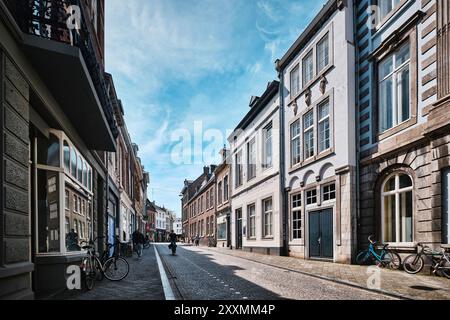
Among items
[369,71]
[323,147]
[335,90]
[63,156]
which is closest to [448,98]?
[369,71]

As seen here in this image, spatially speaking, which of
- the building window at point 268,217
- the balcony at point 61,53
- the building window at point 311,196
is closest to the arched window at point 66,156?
the balcony at point 61,53

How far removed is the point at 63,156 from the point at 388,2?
1158 cm

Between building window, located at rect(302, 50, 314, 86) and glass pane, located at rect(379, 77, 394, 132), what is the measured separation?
5.10 m

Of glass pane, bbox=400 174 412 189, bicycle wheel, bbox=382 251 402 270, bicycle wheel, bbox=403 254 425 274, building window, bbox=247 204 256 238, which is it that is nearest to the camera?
bicycle wheel, bbox=403 254 425 274

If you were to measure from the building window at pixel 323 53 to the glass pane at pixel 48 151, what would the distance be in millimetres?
11785

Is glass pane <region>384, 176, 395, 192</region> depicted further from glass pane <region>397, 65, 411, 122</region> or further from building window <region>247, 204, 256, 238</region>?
building window <region>247, 204, 256, 238</region>

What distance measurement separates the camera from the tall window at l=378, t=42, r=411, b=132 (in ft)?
40.4

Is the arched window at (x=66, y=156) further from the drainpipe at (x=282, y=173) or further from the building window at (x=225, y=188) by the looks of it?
the building window at (x=225, y=188)

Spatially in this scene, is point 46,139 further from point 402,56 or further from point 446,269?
point 402,56

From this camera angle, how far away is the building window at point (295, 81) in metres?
19.7

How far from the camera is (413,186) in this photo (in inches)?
457

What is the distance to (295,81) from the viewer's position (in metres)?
20.1

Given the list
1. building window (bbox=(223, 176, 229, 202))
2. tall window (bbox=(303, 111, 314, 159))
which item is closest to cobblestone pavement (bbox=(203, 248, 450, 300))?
tall window (bbox=(303, 111, 314, 159))
